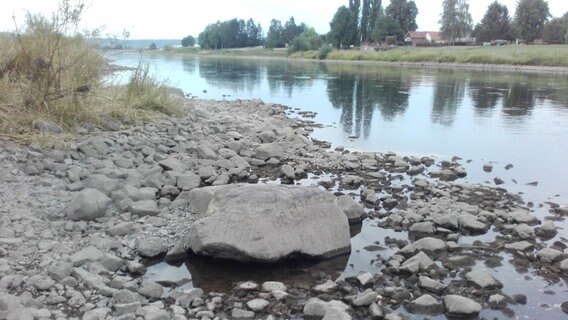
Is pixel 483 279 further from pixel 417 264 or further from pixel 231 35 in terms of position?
pixel 231 35

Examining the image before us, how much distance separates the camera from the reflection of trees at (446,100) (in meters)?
19.6

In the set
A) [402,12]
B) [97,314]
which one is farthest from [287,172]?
[402,12]

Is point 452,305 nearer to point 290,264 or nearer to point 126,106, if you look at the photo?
point 290,264

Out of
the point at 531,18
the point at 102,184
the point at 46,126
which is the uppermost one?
the point at 531,18

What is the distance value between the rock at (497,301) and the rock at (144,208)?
4.31 m

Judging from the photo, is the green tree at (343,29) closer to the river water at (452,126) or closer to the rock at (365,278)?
the river water at (452,126)

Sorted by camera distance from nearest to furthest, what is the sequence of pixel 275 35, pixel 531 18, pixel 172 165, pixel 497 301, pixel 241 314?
pixel 241 314 → pixel 497 301 → pixel 172 165 → pixel 531 18 → pixel 275 35

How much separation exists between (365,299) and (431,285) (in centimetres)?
84

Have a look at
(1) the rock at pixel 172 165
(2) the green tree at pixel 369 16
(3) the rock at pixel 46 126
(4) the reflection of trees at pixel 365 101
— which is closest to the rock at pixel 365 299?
(1) the rock at pixel 172 165

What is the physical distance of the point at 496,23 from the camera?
8200 centimetres

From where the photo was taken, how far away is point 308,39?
93625 millimetres

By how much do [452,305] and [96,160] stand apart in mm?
5951

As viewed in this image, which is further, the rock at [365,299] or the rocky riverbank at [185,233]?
the rock at [365,299]

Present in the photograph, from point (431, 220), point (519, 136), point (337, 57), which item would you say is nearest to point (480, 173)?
point (431, 220)
